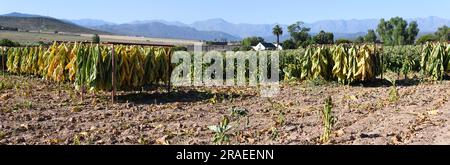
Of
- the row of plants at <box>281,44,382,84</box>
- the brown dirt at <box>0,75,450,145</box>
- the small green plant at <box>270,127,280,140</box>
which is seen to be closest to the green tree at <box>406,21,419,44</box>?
the row of plants at <box>281,44,382,84</box>

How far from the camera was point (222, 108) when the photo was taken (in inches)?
411

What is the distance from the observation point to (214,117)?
9.12 meters

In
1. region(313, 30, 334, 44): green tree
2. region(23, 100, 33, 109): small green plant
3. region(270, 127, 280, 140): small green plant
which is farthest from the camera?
region(313, 30, 334, 44): green tree

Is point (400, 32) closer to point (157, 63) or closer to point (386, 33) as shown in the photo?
point (386, 33)

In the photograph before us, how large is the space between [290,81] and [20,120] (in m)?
10.1

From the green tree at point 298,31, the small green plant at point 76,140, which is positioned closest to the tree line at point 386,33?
the green tree at point 298,31

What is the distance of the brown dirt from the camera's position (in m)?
7.02

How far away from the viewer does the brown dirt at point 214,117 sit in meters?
7.02

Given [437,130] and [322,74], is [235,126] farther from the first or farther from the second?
[322,74]

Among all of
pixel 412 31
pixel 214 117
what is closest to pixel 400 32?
pixel 412 31

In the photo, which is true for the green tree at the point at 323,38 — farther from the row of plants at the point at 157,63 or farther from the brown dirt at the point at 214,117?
the brown dirt at the point at 214,117

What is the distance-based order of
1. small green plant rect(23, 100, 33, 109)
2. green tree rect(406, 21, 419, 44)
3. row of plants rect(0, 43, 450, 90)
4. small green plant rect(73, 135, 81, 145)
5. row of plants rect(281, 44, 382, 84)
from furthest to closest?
green tree rect(406, 21, 419, 44) → row of plants rect(281, 44, 382, 84) → row of plants rect(0, 43, 450, 90) → small green plant rect(23, 100, 33, 109) → small green plant rect(73, 135, 81, 145)

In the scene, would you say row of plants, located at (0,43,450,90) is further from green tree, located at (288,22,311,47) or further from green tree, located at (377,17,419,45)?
green tree, located at (377,17,419,45)
